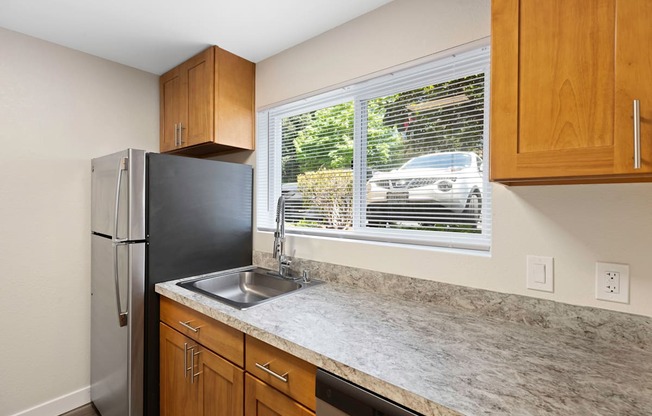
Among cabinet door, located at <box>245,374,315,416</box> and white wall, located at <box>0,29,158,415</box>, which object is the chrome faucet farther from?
white wall, located at <box>0,29,158,415</box>

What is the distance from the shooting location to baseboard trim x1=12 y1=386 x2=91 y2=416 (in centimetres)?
→ 196

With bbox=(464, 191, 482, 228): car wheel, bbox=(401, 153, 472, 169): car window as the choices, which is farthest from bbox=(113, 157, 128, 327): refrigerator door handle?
bbox=(464, 191, 482, 228): car wheel

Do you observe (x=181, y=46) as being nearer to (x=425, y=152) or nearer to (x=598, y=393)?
(x=425, y=152)

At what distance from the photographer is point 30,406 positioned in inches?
76.7

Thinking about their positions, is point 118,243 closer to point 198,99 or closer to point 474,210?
point 198,99

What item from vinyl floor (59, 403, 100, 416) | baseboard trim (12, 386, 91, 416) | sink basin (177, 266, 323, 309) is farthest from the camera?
vinyl floor (59, 403, 100, 416)

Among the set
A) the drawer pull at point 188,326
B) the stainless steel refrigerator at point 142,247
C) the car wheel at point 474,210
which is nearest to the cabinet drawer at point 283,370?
the drawer pull at point 188,326

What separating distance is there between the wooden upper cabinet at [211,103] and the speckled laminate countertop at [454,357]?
4.02 feet

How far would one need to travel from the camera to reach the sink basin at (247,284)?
6.00 ft

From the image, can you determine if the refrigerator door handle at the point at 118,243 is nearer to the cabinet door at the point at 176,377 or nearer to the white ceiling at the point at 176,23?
the cabinet door at the point at 176,377

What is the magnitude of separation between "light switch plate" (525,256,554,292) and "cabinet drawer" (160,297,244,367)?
3.79 feet

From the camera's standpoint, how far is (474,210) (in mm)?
1420

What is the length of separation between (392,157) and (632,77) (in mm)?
999

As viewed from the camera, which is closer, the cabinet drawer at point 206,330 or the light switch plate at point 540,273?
the light switch plate at point 540,273
